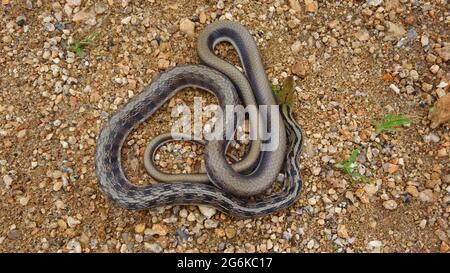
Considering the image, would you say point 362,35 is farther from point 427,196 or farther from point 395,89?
point 427,196

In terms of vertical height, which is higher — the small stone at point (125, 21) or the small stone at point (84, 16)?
the small stone at point (84, 16)

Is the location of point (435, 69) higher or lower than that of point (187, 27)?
lower

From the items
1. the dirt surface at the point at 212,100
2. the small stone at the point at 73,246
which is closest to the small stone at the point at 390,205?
the dirt surface at the point at 212,100

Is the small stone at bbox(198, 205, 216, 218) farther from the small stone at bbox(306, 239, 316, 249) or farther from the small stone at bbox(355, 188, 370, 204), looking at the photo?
the small stone at bbox(355, 188, 370, 204)

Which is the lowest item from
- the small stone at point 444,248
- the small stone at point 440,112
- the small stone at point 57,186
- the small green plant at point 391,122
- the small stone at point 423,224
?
the small stone at point 444,248

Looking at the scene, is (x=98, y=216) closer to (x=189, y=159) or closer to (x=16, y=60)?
(x=189, y=159)

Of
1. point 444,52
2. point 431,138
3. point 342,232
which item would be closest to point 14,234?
point 342,232

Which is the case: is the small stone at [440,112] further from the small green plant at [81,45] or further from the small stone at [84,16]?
the small stone at [84,16]
